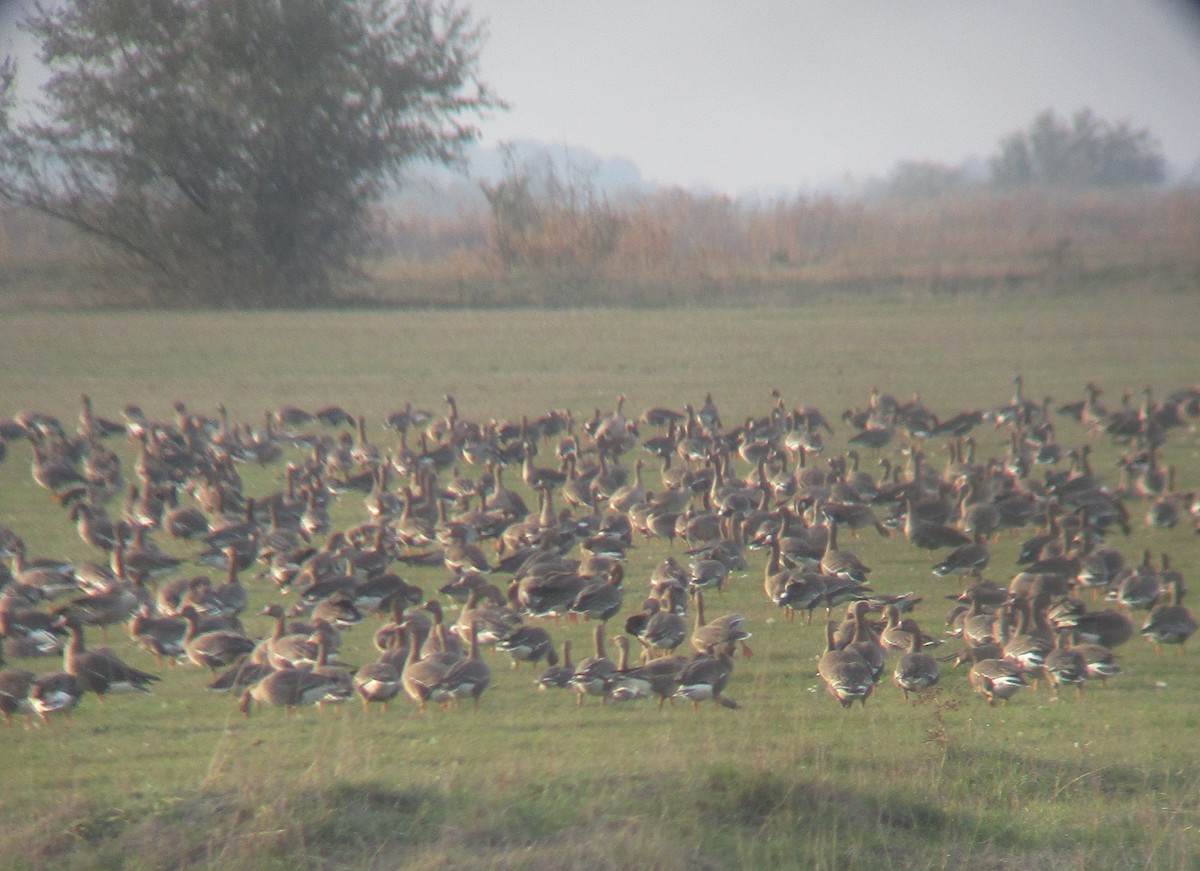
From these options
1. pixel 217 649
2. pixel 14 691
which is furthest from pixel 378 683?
pixel 14 691

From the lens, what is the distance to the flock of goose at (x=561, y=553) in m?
9.76

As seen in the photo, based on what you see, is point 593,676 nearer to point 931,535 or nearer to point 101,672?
point 101,672

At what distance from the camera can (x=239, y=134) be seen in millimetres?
43750

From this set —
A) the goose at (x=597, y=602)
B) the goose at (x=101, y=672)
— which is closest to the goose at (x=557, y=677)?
the goose at (x=597, y=602)

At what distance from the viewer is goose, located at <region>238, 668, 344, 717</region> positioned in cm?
908

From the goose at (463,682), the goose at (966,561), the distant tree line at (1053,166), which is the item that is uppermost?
the distant tree line at (1053,166)

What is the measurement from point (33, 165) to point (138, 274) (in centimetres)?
458

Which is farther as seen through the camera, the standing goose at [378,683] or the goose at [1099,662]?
the goose at [1099,662]

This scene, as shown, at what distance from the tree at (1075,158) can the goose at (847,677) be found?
1938cm

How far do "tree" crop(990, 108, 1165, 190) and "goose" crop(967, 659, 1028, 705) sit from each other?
18.6m

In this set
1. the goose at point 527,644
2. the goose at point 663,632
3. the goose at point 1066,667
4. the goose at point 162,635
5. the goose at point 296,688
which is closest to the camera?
the goose at point 296,688

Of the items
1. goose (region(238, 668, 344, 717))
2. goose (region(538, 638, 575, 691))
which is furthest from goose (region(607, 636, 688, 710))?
goose (region(238, 668, 344, 717))

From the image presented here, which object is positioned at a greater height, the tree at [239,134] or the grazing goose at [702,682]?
the tree at [239,134]

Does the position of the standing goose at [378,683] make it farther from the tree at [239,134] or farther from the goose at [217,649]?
the tree at [239,134]
